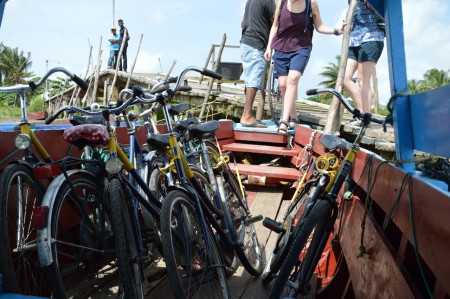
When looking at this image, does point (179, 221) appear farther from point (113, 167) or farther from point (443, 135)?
point (443, 135)

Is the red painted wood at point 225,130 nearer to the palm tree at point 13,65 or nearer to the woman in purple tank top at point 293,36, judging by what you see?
the woman in purple tank top at point 293,36

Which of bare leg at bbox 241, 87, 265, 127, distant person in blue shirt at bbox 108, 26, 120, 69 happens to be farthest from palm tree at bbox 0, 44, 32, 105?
bare leg at bbox 241, 87, 265, 127

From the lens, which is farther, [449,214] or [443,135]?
[443,135]

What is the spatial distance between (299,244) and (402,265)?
53cm

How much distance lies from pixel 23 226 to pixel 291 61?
4.37 meters

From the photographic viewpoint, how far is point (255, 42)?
683cm

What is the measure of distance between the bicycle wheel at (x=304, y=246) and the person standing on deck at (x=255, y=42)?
4.05 metres

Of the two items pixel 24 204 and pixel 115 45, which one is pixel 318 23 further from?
pixel 115 45

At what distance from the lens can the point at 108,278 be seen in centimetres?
270

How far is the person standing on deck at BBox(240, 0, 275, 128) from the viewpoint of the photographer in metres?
6.79

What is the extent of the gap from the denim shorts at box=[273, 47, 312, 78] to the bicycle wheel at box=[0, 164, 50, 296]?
4.17m

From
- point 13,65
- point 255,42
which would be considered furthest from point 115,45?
point 13,65

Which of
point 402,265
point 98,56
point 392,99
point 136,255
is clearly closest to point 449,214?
point 402,265

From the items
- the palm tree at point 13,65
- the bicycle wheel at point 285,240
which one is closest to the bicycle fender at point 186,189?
the bicycle wheel at point 285,240
